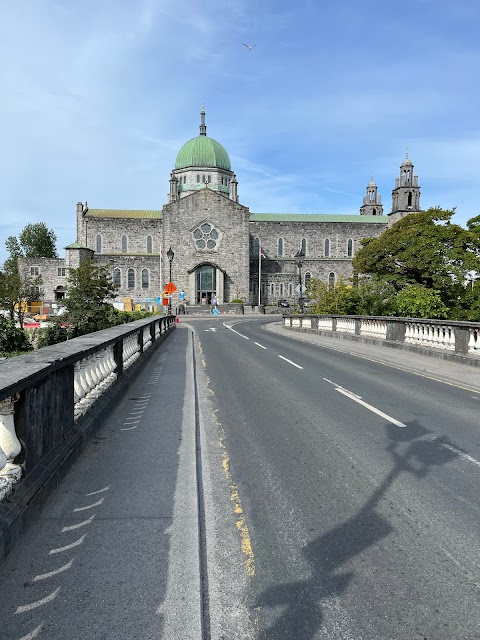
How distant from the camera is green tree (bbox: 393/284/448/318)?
26.6m

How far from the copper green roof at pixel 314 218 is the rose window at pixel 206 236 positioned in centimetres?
1369

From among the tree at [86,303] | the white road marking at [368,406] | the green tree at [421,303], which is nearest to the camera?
the white road marking at [368,406]

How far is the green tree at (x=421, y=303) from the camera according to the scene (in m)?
26.6

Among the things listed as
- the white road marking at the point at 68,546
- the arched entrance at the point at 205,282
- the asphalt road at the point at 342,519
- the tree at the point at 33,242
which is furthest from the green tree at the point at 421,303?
the tree at the point at 33,242

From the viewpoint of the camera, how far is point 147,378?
11680mm

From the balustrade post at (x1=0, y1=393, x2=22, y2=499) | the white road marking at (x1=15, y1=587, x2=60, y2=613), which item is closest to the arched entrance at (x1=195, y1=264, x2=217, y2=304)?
the balustrade post at (x1=0, y1=393, x2=22, y2=499)

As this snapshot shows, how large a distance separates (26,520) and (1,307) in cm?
4230

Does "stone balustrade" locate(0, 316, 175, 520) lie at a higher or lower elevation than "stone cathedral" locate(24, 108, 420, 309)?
lower

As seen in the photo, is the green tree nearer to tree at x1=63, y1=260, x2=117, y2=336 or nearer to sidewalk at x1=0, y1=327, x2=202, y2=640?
tree at x1=63, y1=260, x2=117, y2=336

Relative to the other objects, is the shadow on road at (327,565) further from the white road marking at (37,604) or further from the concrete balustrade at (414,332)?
the concrete balustrade at (414,332)

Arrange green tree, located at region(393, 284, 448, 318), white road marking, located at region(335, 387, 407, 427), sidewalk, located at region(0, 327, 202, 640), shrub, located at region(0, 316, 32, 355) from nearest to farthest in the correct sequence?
1. sidewalk, located at region(0, 327, 202, 640)
2. white road marking, located at region(335, 387, 407, 427)
3. shrub, located at region(0, 316, 32, 355)
4. green tree, located at region(393, 284, 448, 318)

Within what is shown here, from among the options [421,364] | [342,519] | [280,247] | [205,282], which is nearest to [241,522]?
[342,519]

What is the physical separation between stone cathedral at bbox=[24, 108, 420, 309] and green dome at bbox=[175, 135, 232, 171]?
→ 0.58ft

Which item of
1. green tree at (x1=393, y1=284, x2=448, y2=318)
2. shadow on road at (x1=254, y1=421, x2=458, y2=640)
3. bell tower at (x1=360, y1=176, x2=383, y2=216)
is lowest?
shadow on road at (x1=254, y1=421, x2=458, y2=640)
